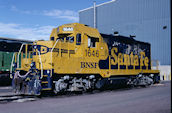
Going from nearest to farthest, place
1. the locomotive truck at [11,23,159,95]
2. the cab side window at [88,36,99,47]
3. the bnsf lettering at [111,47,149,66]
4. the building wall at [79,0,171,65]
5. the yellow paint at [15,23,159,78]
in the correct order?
1. the locomotive truck at [11,23,159,95]
2. the yellow paint at [15,23,159,78]
3. the cab side window at [88,36,99,47]
4. the bnsf lettering at [111,47,149,66]
5. the building wall at [79,0,171,65]

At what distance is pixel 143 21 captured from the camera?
117 ft

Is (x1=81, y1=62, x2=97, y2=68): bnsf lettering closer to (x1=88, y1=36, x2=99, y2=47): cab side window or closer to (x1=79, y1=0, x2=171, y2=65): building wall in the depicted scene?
(x1=88, y1=36, x2=99, y2=47): cab side window

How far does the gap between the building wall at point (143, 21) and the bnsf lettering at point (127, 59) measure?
16167mm

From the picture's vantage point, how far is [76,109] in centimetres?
788

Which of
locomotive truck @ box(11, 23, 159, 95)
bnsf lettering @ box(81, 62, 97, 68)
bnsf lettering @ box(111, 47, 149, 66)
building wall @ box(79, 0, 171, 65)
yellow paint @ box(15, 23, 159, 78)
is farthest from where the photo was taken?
building wall @ box(79, 0, 171, 65)

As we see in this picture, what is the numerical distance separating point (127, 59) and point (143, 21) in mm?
21529

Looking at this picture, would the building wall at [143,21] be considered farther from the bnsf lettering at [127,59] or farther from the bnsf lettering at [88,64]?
the bnsf lettering at [88,64]

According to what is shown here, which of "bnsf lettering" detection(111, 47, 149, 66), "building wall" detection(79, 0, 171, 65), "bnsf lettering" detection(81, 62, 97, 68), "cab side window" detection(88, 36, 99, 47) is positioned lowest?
"bnsf lettering" detection(81, 62, 97, 68)

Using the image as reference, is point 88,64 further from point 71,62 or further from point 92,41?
point 92,41

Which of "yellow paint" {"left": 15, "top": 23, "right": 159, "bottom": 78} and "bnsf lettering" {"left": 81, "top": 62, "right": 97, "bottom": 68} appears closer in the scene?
"yellow paint" {"left": 15, "top": 23, "right": 159, "bottom": 78}

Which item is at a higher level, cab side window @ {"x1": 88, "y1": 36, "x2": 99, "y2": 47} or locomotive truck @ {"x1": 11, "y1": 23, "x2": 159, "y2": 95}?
cab side window @ {"x1": 88, "y1": 36, "x2": 99, "y2": 47}

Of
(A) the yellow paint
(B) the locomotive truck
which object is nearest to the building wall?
(B) the locomotive truck

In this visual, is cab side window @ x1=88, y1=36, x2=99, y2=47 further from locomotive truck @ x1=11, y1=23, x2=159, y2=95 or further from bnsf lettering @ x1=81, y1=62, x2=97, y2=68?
bnsf lettering @ x1=81, y1=62, x2=97, y2=68

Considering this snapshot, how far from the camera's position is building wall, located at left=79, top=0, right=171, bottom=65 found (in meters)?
33.2
